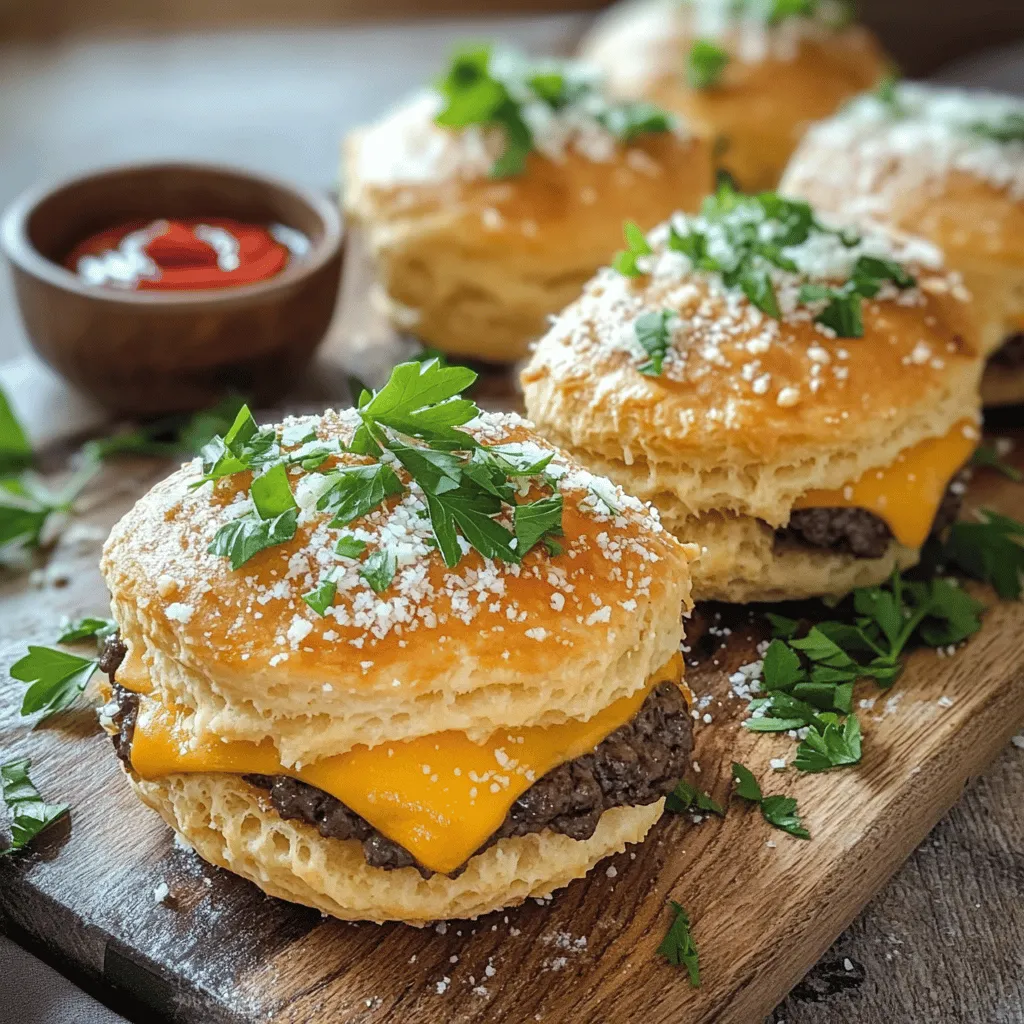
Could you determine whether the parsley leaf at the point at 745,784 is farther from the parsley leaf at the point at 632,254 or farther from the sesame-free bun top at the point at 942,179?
the sesame-free bun top at the point at 942,179

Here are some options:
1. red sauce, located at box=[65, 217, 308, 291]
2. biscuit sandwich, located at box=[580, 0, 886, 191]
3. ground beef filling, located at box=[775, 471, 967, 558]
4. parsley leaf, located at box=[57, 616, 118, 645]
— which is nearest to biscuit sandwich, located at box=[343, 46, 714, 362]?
red sauce, located at box=[65, 217, 308, 291]

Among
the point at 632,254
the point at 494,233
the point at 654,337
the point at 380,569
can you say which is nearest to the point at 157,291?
the point at 494,233

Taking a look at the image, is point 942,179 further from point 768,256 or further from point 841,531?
point 841,531

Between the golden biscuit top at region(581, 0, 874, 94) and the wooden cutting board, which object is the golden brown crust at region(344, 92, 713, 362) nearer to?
the golden biscuit top at region(581, 0, 874, 94)

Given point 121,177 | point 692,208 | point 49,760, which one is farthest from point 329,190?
point 49,760

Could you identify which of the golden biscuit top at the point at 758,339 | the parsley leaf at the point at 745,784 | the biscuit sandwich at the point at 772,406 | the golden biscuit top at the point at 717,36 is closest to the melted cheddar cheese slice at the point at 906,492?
the biscuit sandwich at the point at 772,406
